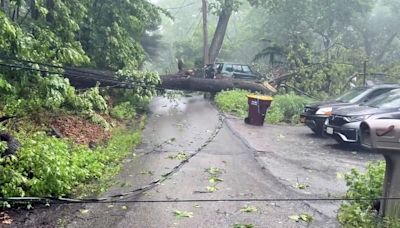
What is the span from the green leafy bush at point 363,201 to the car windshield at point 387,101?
5892 millimetres

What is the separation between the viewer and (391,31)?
105ft

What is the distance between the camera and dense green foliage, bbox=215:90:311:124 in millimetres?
15695

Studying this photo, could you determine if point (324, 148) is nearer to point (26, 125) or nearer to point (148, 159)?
point (148, 159)

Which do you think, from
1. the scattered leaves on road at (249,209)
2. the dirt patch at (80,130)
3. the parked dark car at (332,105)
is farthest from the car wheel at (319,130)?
the scattered leaves on road at (249,209)

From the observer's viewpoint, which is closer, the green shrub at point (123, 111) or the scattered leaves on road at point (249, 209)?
the scattered leaves on road at point (249, 209)

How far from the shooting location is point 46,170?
19.1 feet

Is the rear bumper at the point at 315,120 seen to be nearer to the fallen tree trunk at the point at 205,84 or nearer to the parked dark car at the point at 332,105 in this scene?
the parked dark car at the point at 332,105

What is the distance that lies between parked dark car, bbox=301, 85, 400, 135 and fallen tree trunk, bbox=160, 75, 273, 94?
6109 millimetres

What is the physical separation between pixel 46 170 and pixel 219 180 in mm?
2803

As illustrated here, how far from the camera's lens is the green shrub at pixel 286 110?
15.6 m

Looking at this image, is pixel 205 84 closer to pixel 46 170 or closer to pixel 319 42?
pixel 46 170

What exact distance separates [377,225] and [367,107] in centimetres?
700

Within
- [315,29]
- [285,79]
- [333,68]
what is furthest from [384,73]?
[315,29]

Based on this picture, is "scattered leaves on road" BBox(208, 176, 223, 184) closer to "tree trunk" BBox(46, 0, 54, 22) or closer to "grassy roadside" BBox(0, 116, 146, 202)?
"grassy roadside" BBox(0, 116, 146, 202)
